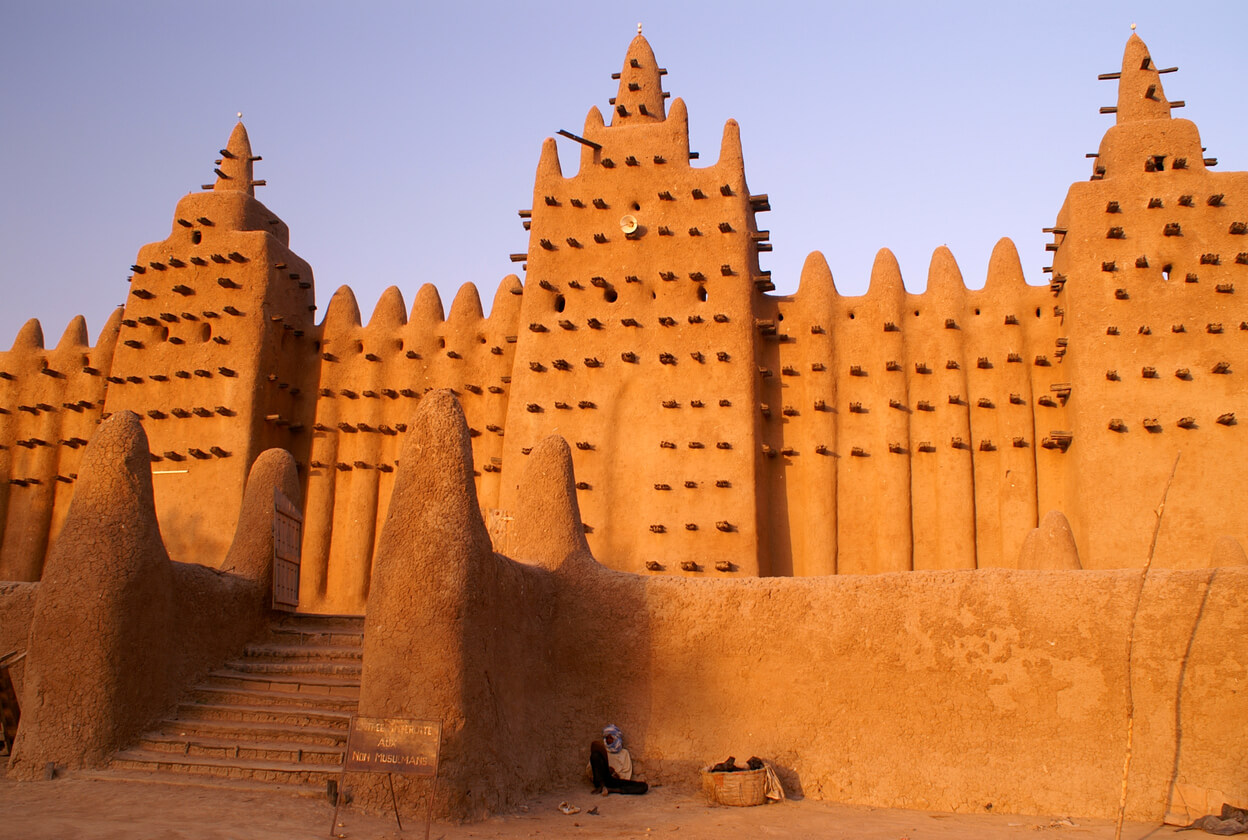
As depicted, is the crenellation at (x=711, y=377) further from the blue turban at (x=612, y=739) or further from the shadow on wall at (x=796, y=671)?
the blue turban at (x=612, y=739)

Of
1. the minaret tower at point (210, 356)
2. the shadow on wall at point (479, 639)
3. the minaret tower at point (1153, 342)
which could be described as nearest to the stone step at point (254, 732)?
the shadow on wall at point (479, 639)

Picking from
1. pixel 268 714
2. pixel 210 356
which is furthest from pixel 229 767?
pixel 210 356

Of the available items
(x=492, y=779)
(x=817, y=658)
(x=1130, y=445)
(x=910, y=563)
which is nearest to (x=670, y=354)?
(x=910, y=563)

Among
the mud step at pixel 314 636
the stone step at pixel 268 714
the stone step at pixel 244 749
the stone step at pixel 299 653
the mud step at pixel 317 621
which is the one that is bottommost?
the stone step at pixel 244 749

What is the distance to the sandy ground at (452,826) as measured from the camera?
7.10 m

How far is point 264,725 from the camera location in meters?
9.29

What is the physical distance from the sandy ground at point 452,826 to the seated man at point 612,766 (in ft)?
0.98

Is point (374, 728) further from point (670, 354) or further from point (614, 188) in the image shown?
point (614, 188)

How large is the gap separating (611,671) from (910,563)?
280 inches

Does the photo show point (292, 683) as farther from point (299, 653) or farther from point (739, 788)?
point (739, 788)

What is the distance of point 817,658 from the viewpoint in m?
9.19

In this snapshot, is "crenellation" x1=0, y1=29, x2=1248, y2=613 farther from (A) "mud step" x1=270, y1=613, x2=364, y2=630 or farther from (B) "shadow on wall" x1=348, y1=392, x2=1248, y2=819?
(B) "shadow on wall" x1=348, y1=392, x2=1248, y2=819

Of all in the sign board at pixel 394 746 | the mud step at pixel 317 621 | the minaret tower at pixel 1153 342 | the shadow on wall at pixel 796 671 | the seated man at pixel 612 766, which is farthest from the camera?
the minaret tower at pixel 1153 342

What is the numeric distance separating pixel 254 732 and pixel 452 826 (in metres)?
2.38
